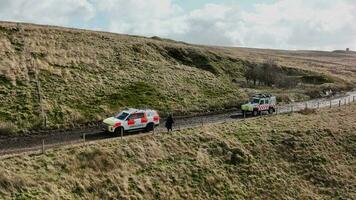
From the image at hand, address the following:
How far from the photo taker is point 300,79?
78.9 metres

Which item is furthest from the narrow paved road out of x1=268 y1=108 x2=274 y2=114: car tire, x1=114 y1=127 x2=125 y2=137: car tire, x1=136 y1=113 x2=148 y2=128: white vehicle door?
x1=268 y1=108 x2=274 y2=114: car tire

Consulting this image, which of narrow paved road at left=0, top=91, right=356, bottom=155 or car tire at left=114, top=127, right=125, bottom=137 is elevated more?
car tire at left=114, top=127, right=125, bottom=137

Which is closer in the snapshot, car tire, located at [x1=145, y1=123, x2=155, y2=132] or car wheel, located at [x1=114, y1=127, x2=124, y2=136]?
car wheel, located at [x1=114, y1=127, x2=124, y2=136]

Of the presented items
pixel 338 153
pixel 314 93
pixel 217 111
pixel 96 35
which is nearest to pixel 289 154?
pixel 338 153

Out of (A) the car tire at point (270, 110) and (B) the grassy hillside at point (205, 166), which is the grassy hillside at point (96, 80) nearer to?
(A) the car tire at point (270, 110)

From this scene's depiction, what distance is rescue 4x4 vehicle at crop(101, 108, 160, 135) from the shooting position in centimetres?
3234

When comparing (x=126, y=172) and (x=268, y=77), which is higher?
(x=268, y=77)

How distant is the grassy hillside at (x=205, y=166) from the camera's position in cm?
2432

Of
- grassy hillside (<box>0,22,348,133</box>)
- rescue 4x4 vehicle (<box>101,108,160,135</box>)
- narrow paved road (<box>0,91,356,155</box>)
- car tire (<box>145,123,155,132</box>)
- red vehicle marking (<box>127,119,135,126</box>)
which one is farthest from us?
grassy hillside (<box>0,22,348,133</box>)

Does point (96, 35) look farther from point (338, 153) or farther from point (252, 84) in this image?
point (338, 153)

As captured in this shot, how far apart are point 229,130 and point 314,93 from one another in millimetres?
32732

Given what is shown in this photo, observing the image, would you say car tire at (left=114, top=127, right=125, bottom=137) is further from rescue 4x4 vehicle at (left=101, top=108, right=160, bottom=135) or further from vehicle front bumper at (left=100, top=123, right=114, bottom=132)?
vehicle front bumper at (left=100, top=123, right=114, bottom=132)

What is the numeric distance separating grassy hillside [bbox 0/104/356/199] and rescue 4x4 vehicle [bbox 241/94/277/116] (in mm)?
3425

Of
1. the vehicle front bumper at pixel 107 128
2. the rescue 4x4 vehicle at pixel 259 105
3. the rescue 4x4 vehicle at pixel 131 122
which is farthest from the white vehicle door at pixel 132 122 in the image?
the rescue 4x4 vehicle at pixel 259 105
